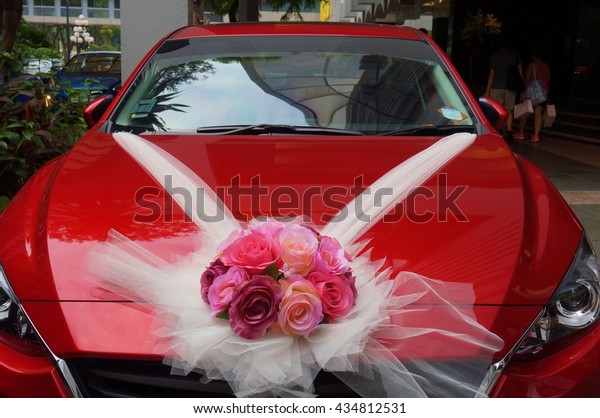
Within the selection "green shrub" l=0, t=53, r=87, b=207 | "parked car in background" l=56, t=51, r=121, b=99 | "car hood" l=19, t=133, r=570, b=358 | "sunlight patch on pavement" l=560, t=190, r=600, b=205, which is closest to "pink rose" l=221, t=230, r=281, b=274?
"car hood" l=19, t=133, r=570, b=358

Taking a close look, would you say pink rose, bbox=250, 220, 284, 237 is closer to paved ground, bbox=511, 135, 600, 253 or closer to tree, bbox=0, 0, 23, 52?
paved ground, bbox=511, 135, 600, 253

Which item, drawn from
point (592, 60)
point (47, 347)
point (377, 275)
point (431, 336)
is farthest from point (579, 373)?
point (592, 60)

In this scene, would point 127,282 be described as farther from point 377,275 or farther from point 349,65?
point 349,65

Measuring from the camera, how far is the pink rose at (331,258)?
1897 mm

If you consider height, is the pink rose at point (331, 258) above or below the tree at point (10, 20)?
below

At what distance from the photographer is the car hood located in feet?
6.41

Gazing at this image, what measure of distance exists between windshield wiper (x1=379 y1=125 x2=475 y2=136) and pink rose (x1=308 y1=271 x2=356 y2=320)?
1.39 m

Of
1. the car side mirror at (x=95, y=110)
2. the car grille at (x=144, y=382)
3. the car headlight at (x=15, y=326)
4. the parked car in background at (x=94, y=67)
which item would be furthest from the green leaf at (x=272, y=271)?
the parked car in background at (x=94, y=67)

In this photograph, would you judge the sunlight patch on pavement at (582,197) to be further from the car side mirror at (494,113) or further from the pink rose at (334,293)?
the pink rose at (334,293)

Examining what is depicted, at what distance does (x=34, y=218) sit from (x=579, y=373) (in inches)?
70.8

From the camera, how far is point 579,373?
2.00 meters

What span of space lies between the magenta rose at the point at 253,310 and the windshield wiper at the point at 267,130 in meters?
1.42

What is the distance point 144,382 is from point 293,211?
0.73 meters

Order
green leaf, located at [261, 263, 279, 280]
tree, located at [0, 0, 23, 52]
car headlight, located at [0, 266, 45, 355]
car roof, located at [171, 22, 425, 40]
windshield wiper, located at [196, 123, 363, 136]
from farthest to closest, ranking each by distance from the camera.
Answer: tree, located at [0, 0, 23, 52] < car roof, located at [171, 22, 425, 40] < windshield wiper, located at [196, 123, 363, 136] < car headlight, located at [0, 266, 45, 355] < green leaf, located at [261, 263, 279, 280]
